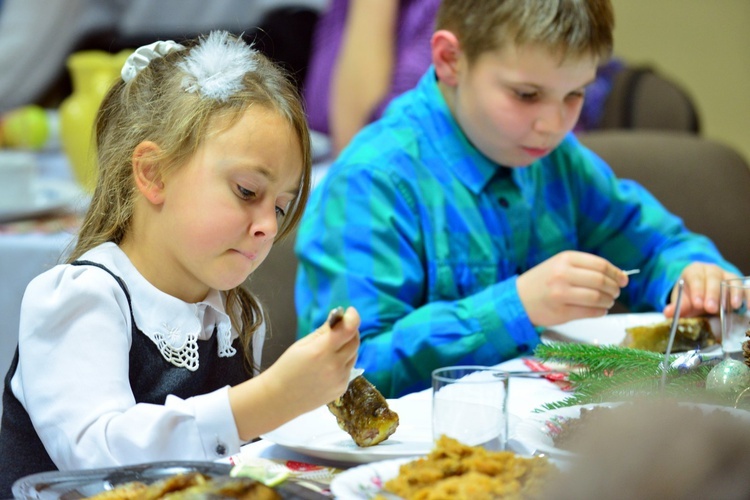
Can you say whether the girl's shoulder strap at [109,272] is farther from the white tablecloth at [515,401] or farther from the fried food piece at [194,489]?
the fried food piece at [194,489]

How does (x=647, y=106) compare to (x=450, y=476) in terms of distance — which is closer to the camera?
(x=450, y=476)

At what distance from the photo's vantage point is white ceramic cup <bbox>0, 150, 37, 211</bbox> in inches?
83.7

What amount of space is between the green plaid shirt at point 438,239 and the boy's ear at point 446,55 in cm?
3

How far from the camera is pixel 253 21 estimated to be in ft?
12.2

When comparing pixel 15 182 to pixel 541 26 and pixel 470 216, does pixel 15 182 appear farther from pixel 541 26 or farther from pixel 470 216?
pixel 541 26

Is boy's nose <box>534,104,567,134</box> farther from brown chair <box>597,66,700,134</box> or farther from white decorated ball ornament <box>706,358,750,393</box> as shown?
brown chair <box>597,66,700,134</box>

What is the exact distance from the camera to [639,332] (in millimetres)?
1286

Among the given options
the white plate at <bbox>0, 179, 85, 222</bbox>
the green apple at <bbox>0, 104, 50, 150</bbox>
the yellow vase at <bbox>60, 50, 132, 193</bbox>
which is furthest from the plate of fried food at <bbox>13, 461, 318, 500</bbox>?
the green apple at <bbox>0, 104, 50, 150</bbox>

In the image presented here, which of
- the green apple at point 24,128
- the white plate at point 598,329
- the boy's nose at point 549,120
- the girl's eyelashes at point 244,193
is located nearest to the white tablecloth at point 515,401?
the white plate at point 598,329

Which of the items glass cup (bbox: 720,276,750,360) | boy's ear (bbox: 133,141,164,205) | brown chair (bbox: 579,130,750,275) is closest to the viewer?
boy's ear (bbox: 133,141,164,205)

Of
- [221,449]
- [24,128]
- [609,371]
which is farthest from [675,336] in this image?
[24,128]

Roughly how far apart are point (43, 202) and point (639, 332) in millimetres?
1375

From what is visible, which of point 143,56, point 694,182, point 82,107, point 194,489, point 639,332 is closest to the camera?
point 194,489

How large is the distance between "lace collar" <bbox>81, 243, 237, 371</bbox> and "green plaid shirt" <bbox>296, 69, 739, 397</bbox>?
0.41m
